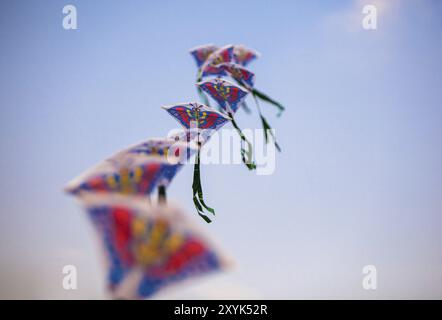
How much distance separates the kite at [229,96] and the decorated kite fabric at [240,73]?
0.84ft

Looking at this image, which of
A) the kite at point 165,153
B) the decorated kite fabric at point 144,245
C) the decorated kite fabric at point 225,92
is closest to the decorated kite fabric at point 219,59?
the decorated kite fabric at point 225,92

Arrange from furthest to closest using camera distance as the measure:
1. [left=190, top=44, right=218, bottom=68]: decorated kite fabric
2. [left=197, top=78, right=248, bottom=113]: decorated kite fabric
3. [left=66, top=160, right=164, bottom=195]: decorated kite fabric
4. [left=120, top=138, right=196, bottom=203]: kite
→ 1. [left=190, top=44, right=218, bottom=68]: decorated kite fabric
2. [left=197, top=78, right=248, bottom=113]: decorated kite fabric
3. [left=120, top=138, right=196, bottom=203]: kite
4. [left=66, top=160, right=164, bottom=195]: decorated kite fabric

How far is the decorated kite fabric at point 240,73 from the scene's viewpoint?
3154mm

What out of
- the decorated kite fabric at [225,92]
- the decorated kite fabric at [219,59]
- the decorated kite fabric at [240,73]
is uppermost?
the decorated kite fabric at [219,59]

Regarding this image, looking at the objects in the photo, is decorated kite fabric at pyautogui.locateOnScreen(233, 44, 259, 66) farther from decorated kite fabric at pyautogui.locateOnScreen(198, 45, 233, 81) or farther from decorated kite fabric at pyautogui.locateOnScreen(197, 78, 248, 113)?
decorated kite fabric at pyautogui.locateOnScreen(197, 78, 248, 113)

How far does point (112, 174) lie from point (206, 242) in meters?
0.54

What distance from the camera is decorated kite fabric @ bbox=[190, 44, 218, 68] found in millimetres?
3422

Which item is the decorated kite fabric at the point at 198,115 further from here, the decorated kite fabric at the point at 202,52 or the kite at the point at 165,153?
the decorated kite fabric at the point at 202,52

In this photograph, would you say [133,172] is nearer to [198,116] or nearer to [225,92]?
[198,116]

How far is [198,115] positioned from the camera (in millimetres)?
2645

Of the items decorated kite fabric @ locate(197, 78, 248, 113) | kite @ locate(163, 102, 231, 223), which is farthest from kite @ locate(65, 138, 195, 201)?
decorated kite fabric @ locate(197, 78, 248, 113)

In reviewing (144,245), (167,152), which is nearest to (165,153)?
(167,152)

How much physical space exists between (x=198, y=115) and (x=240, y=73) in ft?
2.41

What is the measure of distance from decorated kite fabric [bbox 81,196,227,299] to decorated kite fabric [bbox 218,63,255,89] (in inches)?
85.2
